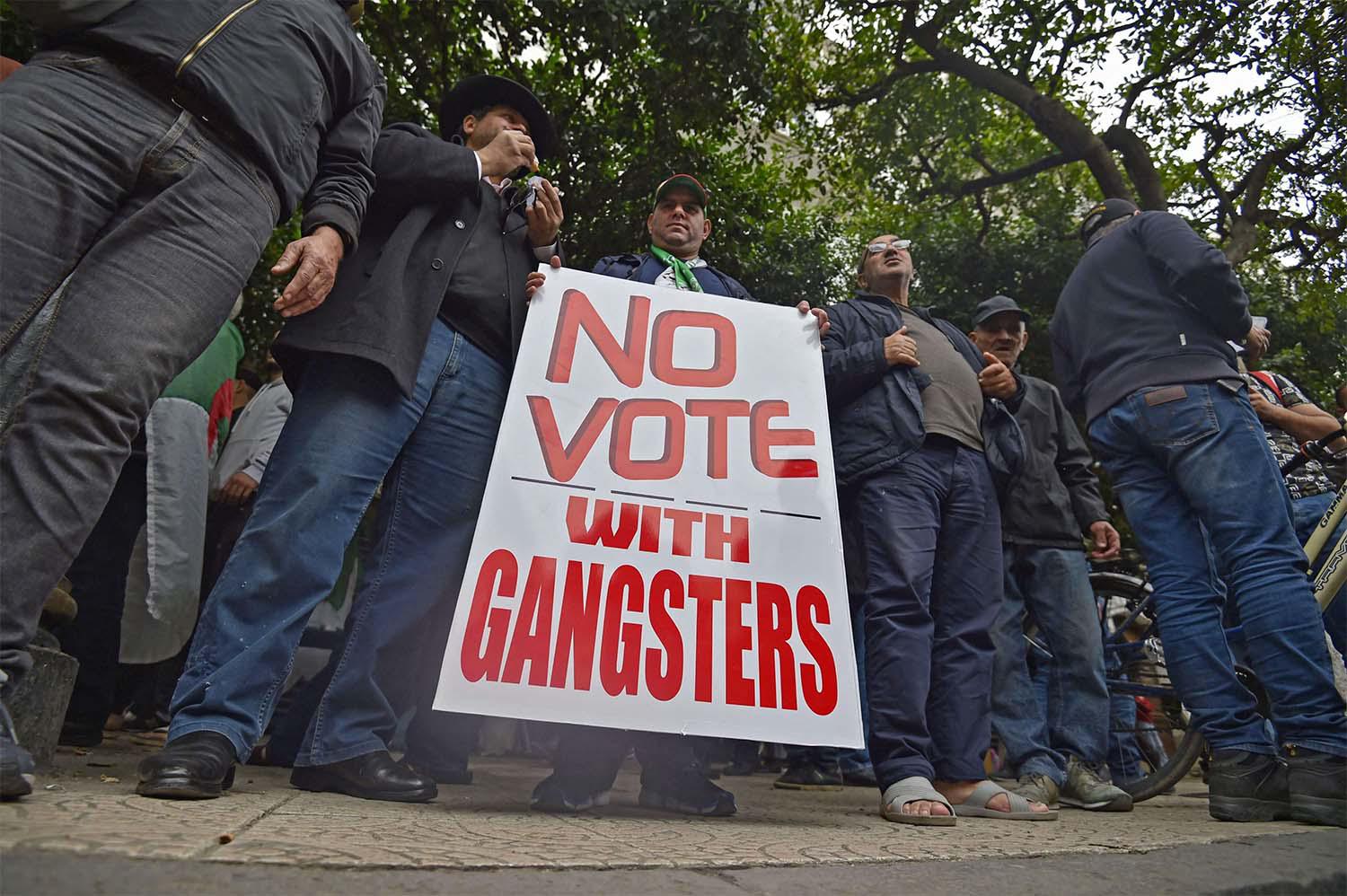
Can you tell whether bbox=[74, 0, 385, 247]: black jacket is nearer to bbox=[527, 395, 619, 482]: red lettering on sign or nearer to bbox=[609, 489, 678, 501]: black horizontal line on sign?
bbox=[527, 395, 619, 482]: red lettering on sign

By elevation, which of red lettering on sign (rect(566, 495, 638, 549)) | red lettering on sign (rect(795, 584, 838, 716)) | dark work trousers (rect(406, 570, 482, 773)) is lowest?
dark work trousers (rect(406, 570, 482, 773))

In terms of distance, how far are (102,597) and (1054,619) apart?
3.49 metres

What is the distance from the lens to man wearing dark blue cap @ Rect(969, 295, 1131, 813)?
345cm

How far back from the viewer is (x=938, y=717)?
280 centimetres

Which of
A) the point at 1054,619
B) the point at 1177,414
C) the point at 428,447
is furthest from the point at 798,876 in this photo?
the point at 1054,619

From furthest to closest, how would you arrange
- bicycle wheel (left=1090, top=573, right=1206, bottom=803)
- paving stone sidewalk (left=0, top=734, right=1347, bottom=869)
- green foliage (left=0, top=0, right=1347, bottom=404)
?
green foliage (left=0, top=0, right=1347, bottom=404)
bicycle wheel (left=1090, top=573, right=1206, bottom=803)
paving stone sidewalk (left=0, top=734, right=1347, bottom=869)

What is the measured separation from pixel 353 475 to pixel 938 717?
179 cm

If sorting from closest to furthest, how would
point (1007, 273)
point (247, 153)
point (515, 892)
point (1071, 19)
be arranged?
point (515, 892) → point (247, 153) → point (1071, 19) → point (1007, 273)

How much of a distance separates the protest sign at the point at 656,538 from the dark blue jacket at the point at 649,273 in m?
0.22

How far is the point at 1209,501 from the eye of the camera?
2.87 m

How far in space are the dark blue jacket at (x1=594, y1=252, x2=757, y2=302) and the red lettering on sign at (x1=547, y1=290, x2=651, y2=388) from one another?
0.91ft

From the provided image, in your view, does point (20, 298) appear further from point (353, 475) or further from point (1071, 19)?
point (1071, 19)

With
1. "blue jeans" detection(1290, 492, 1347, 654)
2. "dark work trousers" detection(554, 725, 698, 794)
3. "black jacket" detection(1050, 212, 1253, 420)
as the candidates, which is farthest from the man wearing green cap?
"blue jeans" detection(1290, 492, 1347, 654)

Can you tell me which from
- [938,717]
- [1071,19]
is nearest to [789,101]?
[1071,19]
